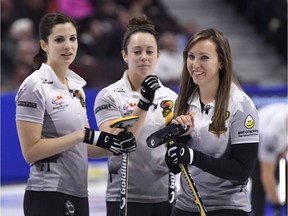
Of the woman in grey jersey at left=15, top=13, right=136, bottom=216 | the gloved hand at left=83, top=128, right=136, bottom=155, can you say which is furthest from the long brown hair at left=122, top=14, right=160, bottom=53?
the gloved hand at left=83, top=128, right=136, bottom=155

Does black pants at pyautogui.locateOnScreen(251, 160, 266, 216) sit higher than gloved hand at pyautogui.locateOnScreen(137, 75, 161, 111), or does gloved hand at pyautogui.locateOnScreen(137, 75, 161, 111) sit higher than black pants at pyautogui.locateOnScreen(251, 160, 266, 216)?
gloved hand at pyautogui.locateOnScreen(137, 75, 161, 111)

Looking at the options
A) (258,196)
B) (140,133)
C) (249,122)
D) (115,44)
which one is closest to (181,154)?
(249,122)

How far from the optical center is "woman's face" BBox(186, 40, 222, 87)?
4742 mm

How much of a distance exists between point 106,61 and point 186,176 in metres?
8.35

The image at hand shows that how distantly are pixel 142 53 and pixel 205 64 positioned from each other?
73 cm

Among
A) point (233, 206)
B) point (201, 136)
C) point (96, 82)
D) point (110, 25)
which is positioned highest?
point (110, 25)

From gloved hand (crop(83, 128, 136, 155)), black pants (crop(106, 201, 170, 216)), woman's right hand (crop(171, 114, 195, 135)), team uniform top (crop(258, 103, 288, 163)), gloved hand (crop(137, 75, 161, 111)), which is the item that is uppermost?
team uniform top (crop(258, 103, 288, 163))

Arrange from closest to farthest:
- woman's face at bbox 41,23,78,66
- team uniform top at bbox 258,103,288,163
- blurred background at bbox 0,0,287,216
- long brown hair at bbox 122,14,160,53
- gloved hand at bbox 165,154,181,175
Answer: gloved hand at bbox 165,154,181,175, woman's face at bbox 41,23,78,66, long brown hair at bbox 122,14,160,53, team uniform top at bbox 258,103,288,163, blurred background at bbox 0,0,287,216

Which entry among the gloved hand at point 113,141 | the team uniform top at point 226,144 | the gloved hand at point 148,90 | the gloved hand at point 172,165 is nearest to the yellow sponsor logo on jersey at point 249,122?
the team uniform top at point 226,144

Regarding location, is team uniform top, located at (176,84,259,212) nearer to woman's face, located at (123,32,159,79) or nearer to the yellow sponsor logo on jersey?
the yellow sponsor logo on jersey

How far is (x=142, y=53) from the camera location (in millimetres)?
5371

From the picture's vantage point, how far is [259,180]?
27.2 feet

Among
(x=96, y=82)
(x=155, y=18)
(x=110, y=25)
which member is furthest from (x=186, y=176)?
(x=155, y=18)

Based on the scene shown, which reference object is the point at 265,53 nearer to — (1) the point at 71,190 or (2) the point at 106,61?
(2) the point at 106,61
